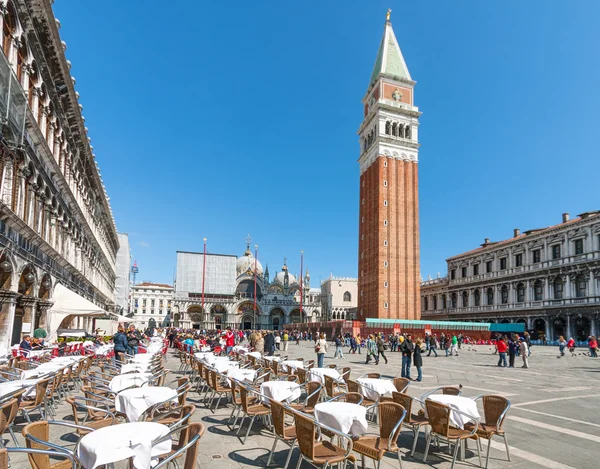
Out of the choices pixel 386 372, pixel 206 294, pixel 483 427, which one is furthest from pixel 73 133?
pixel 206 294

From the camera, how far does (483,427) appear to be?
5.84 m

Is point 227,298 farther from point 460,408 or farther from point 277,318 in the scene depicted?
point 460,408

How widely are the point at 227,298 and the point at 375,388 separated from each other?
65842mm

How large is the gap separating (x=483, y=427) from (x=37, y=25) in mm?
17531

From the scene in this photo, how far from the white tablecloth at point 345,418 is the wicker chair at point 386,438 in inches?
7.0

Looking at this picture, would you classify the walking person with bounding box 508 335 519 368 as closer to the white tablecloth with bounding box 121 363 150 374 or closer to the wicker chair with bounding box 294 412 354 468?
the white tablecloth with bounding box 121 363 150 374

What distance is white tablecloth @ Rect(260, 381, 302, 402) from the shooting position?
6.82 meters

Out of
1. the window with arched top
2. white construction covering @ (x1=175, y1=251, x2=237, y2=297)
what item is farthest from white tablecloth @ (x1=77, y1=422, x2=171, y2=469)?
white construction covering @ (x1=175, y1=251, x2=237, y2=297)

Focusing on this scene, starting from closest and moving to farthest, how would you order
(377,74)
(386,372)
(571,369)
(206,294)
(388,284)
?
1. (386,372)
2. (571,369)
3. (388,284)
4. (377,74)
5. (206,294)

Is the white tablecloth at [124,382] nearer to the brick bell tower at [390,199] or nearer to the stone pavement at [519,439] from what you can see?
the stone pavement at [519,439]

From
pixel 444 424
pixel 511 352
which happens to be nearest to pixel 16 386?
pixel 444 424

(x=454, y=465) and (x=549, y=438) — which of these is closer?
(x=454, y=465)

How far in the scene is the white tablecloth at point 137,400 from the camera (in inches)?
226

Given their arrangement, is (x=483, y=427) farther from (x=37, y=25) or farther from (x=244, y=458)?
(x=37, y=25)
